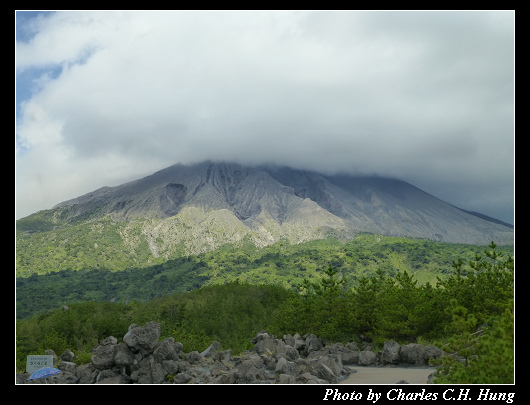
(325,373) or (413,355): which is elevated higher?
(325,373)

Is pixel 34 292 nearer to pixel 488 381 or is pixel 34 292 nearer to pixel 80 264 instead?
pixel 80 264

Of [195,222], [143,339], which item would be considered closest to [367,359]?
[143,339]

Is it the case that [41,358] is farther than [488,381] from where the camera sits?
Yes

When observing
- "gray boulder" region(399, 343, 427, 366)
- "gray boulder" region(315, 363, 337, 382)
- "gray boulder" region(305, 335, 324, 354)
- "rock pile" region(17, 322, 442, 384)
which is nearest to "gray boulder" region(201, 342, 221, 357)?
"rock pile" region(17, 322, 442, 384)

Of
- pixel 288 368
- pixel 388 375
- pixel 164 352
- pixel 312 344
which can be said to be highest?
pixel 164 352

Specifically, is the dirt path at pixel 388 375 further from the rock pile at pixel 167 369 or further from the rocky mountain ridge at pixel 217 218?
the rocky mountain ridge at pixel 217 218

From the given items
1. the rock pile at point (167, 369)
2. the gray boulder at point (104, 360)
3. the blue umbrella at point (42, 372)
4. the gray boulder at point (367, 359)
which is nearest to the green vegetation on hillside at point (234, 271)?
the gray boulder at point (367, 359)

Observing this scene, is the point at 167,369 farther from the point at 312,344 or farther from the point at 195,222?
the point at 195,222
